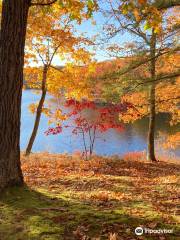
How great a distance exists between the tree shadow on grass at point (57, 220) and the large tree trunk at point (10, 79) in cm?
53

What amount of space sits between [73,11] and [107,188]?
3402 mm

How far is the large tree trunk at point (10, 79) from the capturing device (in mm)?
4711

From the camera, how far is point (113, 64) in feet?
41.2

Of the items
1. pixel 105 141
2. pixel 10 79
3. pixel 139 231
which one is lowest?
pixel 139 231

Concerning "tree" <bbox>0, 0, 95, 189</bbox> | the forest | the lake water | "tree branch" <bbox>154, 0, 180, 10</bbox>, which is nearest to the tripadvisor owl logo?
the forest

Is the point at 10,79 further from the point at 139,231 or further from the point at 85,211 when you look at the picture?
the point at 139,231

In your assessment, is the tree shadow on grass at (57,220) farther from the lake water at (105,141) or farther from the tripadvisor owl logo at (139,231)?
the lake water at (105,141)

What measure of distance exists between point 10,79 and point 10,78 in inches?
0.6

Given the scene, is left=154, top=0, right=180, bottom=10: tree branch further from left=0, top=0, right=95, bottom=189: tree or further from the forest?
left=0, top=0, right=95, bottom=189: tree

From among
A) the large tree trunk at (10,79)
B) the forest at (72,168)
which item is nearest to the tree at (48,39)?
the forest at (72,168)

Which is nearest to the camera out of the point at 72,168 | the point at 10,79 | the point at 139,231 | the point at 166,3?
the point at 139,231

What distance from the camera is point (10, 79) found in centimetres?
478

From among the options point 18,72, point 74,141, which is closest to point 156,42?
point 18,72

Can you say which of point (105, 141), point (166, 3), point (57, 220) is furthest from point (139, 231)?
point (105, 141)
